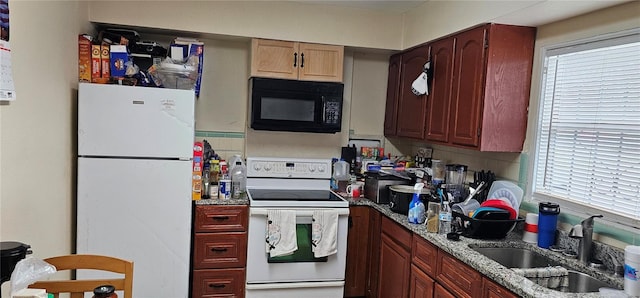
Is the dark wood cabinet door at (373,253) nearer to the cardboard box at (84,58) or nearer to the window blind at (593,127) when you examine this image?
the window blind at (593,127)

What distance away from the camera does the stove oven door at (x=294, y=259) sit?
2977 mm

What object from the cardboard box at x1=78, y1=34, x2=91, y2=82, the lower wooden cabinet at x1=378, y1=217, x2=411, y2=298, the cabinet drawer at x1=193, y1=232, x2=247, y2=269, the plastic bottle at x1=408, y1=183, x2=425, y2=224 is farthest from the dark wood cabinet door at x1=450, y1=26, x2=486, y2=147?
the cardboard box at x1=78, y1=34, x2=91, y2=82

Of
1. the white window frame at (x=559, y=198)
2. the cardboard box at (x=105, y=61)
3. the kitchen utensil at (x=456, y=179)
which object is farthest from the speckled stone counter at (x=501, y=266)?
the cardboard box at (x=105, y=61)

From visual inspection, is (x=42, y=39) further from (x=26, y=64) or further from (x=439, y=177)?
(x=439, y=177)

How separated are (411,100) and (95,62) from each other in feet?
7.57

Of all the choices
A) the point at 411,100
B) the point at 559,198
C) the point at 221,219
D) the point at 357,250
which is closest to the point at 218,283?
the point at 221,219

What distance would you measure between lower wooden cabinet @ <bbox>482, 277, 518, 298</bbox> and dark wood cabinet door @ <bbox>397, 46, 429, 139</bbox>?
148 cm

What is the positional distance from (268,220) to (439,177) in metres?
1.31

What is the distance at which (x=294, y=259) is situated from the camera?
3016 mm

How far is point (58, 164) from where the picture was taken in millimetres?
2488

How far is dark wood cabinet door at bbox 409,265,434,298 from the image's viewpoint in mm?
2378

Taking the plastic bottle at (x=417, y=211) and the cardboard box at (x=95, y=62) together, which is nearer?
the plastic bottle at (x=417, y=211)

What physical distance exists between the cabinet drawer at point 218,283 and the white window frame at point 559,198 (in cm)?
204

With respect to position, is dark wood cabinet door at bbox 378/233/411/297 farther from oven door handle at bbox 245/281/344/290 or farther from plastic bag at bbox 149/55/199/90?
plastic bag at bbox 149/55/199/90
